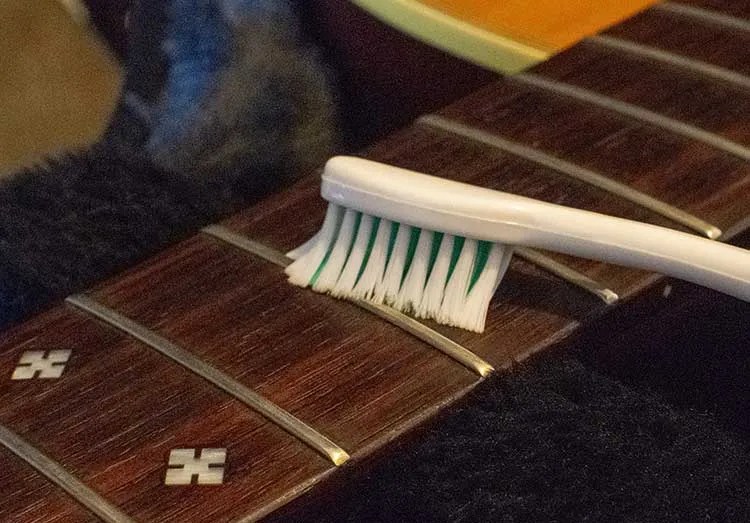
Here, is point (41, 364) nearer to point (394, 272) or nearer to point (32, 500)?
point (32, 500)

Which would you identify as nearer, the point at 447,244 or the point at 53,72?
the point at 447,244

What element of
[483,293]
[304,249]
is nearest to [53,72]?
[304,249]

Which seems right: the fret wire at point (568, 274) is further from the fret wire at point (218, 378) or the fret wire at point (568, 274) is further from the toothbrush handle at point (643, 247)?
the fret wire at point (218, 378)

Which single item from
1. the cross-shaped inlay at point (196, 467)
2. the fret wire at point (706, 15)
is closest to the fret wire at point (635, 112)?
the fret wire at point (706, 15)

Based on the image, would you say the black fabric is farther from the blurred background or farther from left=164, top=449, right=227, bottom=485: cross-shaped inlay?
the blurred background

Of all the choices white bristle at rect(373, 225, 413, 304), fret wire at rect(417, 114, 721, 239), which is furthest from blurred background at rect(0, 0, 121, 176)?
white bristle at rect(373, 225, 413, 304)
